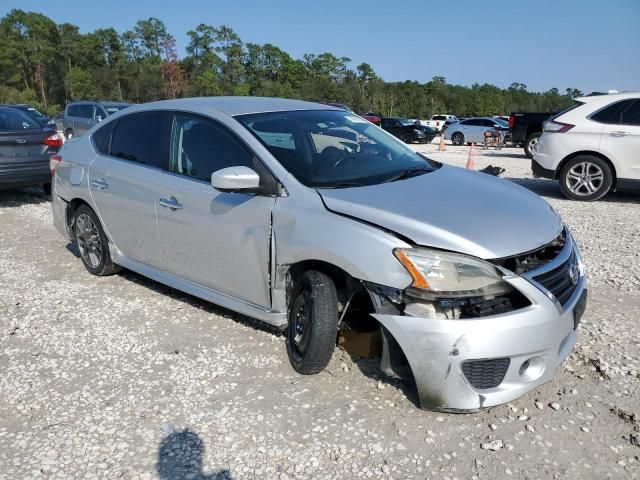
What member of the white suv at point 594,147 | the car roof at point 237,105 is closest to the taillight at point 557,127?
the white suv at point 594,147

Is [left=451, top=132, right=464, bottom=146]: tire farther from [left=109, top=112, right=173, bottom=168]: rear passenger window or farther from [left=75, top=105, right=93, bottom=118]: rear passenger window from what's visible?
[left=109, top=112, right=173, bottom=168]: rear passenger window

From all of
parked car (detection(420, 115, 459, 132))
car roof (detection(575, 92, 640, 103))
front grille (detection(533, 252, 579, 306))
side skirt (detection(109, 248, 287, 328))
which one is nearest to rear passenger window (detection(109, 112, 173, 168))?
side skirt (detection(109, 248, 287, 328))

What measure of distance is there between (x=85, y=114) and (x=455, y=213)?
17.5m

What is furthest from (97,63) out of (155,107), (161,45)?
(155,107)

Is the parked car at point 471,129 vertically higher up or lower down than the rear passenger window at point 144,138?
lower down

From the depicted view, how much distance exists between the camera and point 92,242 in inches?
198

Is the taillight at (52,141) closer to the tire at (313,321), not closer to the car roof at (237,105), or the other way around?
the car roof at (237,105)

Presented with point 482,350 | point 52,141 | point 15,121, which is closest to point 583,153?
point 482,350

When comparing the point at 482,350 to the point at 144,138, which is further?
the point at 144,138

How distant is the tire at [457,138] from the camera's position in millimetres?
28016

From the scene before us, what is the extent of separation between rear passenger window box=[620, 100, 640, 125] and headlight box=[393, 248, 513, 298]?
7.00 meters

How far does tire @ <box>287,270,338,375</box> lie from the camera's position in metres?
3.02

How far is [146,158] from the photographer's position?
4266mm

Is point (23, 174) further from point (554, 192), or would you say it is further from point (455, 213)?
point (554, 192)
